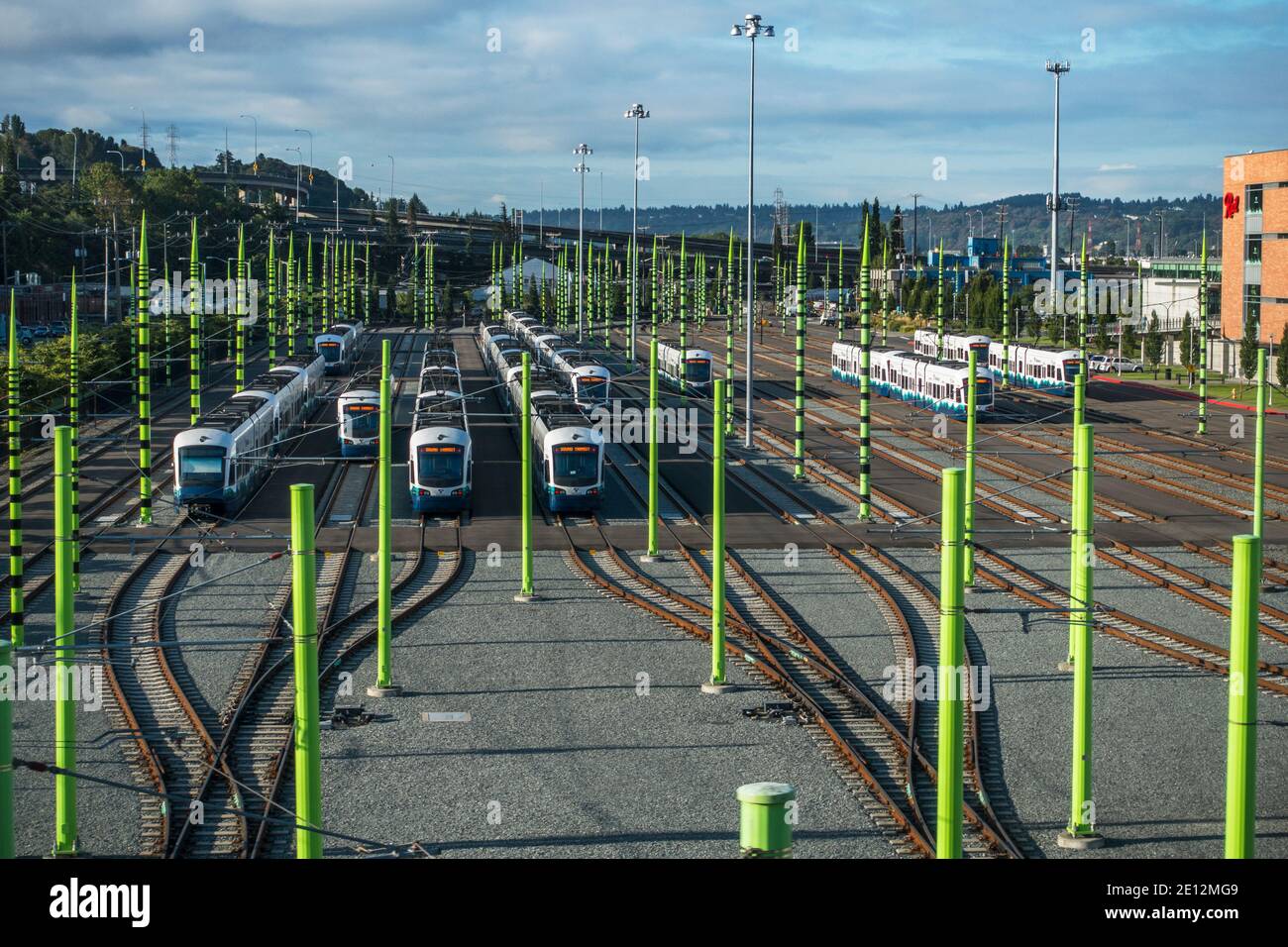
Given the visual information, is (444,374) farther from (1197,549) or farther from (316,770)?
(316,770)

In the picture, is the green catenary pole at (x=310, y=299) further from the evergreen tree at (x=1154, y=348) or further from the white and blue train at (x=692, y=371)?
the evergreen tree at (x=1154, y=348)

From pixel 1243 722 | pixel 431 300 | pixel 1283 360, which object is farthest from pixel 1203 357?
pixel 431 300

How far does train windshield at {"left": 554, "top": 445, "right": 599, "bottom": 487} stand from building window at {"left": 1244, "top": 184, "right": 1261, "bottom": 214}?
173 ft

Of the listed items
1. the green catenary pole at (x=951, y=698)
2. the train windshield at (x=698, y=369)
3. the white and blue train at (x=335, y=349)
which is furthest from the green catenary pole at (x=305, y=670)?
the white and blue train at (x=335, y=349)

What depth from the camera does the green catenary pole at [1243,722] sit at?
9484 millimetres

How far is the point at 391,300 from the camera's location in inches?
5079

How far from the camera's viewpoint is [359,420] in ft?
151

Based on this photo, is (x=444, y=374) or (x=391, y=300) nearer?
(x=444, y=374)

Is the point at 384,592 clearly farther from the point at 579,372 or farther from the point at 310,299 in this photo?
the point at 310,299

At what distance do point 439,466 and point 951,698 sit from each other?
27294 mm

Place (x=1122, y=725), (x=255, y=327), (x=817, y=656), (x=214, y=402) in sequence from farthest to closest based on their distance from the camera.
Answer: (x=255, y=327) < (x=214, y=402) < (x=817, y=656) < (x=1122, y=725)

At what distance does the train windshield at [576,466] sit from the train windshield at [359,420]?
410 inches

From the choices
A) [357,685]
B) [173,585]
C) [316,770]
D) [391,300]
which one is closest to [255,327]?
[391,300]

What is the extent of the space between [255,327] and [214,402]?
42.5 metres
